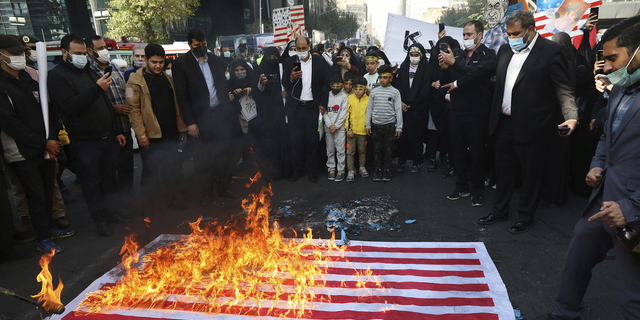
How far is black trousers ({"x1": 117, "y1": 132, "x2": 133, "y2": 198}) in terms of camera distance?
5307mm

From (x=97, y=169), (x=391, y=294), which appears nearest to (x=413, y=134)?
(x=391, y=294)

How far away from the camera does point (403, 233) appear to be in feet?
14.3

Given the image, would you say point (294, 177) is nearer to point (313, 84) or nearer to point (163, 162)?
point (313, 84)

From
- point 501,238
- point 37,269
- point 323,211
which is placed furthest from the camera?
point 323,211

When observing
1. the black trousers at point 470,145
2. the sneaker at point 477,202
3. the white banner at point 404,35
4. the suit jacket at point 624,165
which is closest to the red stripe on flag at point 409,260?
the suit jacket at point 624,165

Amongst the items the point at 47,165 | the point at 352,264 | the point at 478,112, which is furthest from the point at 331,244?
the point at 47,165

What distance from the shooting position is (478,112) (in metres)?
4.82

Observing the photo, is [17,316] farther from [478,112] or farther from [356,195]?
[478,112]

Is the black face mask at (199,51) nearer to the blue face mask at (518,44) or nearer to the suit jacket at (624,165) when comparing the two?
the blue face mask at (518,44)

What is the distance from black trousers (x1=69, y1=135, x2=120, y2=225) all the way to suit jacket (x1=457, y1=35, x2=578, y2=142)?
4943mm

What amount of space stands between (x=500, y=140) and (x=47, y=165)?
17.8 feet

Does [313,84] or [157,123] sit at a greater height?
[313,84]

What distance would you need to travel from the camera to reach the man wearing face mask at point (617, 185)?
6.70 ft

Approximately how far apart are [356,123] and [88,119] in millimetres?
4151
